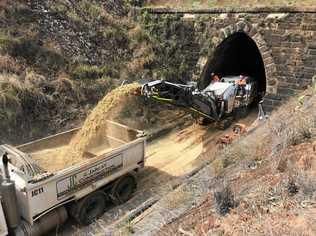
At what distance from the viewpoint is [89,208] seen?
8.94 metres

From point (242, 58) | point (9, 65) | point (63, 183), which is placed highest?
point (9, 65)

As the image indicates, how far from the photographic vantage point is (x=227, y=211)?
551 centimetres

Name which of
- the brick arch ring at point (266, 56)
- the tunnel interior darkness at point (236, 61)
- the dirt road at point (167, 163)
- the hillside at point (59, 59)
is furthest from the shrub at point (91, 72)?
the brick arch ring at point (266, 56)

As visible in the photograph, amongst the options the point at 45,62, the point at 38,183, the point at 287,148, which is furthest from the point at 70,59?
the point at 287,148

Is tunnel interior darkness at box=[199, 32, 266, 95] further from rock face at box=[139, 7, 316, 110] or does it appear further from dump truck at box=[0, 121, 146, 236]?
dump truck at box=[0, 121, 146, 236]

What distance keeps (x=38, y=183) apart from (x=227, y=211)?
4.06 m

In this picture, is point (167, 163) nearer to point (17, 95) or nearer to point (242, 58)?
point (17, 95)

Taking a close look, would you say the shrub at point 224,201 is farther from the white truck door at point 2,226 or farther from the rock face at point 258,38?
the rock face at point 258,38

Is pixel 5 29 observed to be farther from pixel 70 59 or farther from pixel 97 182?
pixel 97 182

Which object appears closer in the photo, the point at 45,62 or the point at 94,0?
the point at 45,62

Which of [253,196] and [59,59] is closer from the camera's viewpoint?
[253,196]

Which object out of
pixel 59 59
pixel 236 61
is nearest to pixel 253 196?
pixel 59 59

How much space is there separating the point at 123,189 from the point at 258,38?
8.90 m

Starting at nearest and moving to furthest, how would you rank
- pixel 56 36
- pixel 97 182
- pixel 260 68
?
1. pixel 97 182
2. pixel 56 36
3. pixel 260 68
